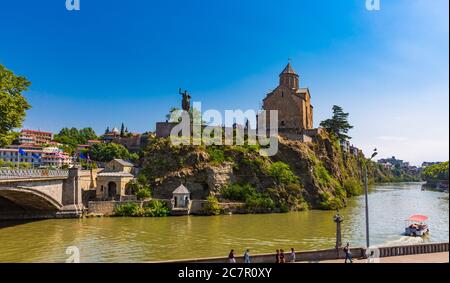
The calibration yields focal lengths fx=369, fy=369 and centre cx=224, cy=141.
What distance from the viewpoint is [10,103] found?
35188 millimetres

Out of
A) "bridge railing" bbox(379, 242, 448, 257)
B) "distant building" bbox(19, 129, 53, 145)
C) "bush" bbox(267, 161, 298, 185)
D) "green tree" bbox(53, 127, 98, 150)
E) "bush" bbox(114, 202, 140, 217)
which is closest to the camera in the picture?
Answer: "bridge railing" bbox(379, 242, 448, 257)

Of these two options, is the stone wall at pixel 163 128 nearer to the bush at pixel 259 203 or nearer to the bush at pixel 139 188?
the bush at pixel 139 188

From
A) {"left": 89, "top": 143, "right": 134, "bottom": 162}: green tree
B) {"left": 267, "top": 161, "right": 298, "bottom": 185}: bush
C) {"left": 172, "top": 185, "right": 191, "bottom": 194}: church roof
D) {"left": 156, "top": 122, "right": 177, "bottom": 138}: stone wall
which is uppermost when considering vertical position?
{"left": 156, "top": 122, "right": 177, "bottom": 138}: stone wall

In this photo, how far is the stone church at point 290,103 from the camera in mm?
70312

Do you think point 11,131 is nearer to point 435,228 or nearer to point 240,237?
point 240,237

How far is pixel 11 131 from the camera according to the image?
3909cm

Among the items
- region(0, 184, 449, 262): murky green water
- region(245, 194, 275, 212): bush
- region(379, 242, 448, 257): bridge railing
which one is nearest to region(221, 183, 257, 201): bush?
region(245, 194, 275, 212): bush

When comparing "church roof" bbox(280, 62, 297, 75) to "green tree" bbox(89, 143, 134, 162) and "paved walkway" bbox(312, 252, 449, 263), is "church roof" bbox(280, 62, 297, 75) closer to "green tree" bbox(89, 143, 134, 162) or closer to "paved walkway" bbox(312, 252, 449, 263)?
"green tree" bbox(89, 143, 134, 162)

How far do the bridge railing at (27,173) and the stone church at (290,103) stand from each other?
41.8 meters

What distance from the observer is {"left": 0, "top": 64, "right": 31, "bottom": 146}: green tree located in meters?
34.9

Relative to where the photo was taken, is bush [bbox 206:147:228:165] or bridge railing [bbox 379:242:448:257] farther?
bush [bbox 206:147:228:165]

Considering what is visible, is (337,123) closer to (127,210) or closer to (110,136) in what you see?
(127,210)
